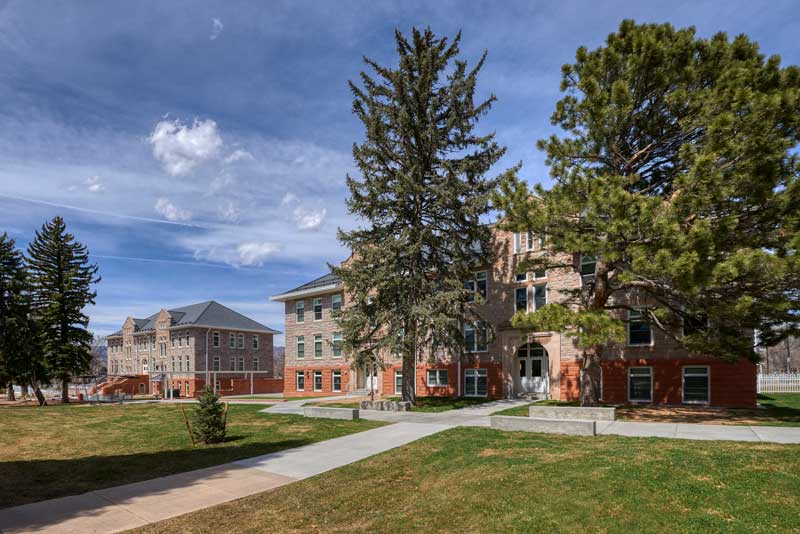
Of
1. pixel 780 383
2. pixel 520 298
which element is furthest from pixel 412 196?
pixel 780 383

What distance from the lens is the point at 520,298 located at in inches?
1066

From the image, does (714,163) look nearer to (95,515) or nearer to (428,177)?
(428,177)

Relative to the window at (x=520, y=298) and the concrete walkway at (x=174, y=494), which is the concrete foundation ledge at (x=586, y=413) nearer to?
the concrete walkway at (x=174, y=494)

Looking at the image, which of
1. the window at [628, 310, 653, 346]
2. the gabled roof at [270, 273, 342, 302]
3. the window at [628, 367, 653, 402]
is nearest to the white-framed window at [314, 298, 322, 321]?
the gabled roof at [270, 273, 342, 302]

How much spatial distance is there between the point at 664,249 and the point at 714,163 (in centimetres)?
316

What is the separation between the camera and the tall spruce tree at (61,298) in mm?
35844

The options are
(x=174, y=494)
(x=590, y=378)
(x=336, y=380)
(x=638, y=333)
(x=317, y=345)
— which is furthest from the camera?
(x=317, y=345)

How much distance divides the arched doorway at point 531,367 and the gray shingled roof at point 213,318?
Answer: 133ft

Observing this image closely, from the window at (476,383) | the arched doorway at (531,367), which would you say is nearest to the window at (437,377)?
the window at (476,383)

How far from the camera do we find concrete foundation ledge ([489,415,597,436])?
13.0m

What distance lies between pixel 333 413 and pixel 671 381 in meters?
14.9

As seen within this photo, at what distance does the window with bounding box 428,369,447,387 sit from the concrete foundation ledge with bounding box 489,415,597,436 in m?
15.2

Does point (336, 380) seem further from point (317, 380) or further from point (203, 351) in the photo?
point (203, 351)

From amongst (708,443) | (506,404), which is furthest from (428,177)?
(708,443)
